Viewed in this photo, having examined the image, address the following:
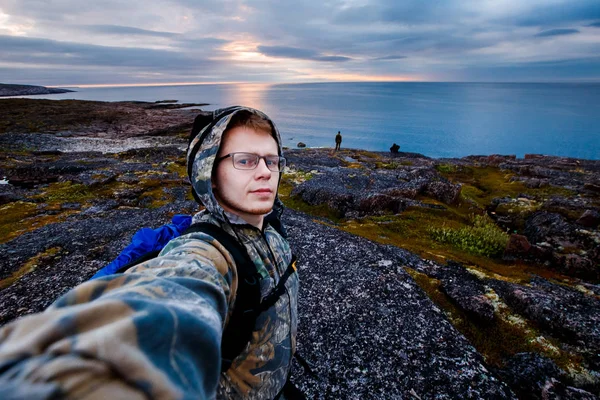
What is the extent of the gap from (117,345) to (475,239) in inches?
750

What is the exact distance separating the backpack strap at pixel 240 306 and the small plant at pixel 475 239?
53.5 feet

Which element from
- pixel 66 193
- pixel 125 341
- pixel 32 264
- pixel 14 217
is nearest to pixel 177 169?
pixel 66 193

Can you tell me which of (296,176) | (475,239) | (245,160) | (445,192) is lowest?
(475,239)

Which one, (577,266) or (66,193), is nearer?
(577,266)

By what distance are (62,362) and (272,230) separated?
301 centimetres

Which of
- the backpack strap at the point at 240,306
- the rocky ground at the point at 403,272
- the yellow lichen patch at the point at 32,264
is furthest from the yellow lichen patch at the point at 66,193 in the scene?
the backpack strap at the point at 240,306

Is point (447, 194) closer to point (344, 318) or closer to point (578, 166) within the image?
point (344, 318)

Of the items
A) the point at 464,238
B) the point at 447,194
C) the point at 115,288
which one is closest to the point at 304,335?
the point at 115,288

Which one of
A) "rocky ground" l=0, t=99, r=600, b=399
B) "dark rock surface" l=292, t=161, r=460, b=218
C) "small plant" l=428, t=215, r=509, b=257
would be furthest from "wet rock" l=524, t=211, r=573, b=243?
"dark rock surface" l=292, t=161, r=460, b=218

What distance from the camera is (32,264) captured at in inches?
480

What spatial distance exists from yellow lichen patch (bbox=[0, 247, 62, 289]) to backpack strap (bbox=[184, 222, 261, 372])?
42.5 feet

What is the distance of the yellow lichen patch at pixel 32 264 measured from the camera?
35.8 feet

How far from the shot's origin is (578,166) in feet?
160

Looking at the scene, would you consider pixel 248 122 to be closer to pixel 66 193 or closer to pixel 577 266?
pixel 577 266
